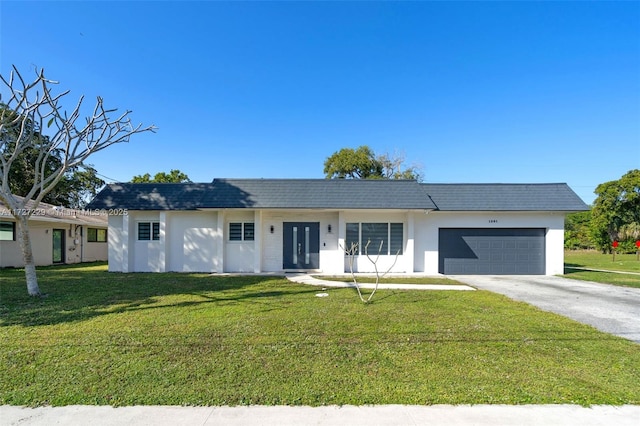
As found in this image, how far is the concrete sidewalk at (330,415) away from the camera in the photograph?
110 inches

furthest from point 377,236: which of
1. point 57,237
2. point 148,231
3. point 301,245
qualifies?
point 57,237

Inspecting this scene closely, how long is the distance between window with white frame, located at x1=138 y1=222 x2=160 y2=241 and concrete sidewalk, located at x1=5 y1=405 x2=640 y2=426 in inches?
420

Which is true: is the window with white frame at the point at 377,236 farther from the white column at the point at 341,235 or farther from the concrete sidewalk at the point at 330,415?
the concrete sidewalk at the point at 330,415

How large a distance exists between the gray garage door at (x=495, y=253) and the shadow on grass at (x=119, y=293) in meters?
7.47

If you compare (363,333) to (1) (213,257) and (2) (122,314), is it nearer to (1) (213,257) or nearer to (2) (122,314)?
(2) (122,314)

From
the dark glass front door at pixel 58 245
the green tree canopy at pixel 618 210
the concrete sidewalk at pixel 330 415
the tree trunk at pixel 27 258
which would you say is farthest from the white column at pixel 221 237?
the green tree canopy at pixel 618 210

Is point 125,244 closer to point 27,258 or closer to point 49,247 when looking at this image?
point 27,258

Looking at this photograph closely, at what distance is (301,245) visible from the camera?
12.9 meters

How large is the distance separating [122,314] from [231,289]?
10.2ft

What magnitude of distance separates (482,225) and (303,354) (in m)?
11.5

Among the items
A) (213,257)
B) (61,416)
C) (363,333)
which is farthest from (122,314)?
(213,257)

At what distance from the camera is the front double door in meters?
12.8

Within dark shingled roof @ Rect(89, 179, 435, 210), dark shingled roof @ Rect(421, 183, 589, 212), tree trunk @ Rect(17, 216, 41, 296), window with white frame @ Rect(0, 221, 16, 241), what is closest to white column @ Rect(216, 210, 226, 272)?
dark shingled roof @ Rect(89, 179, 435, 210)

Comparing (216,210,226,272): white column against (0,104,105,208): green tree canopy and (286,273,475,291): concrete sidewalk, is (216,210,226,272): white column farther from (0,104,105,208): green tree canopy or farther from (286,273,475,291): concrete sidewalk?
(0,104,105,208): green tree canopy
